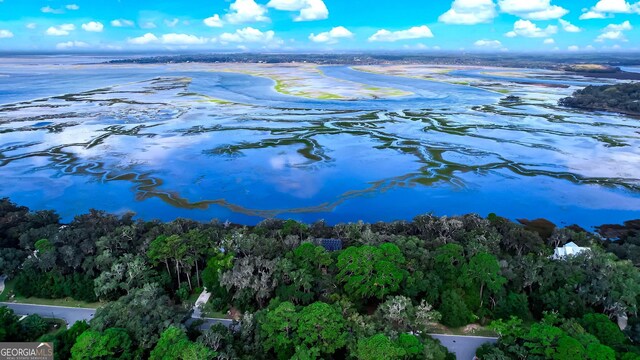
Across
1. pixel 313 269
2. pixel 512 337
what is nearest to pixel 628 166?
pixel 512 337

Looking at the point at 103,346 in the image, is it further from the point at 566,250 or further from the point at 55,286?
the point at 566,250

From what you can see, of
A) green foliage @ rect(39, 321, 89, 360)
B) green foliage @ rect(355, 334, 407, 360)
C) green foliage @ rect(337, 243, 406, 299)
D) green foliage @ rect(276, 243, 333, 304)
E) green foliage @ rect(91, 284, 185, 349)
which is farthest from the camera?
green foliage @ rect(276, 243, 333, 304)

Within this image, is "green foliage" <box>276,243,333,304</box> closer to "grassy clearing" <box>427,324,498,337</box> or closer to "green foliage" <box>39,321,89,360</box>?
"grassy clearing" <box>427,324,498,337</box>

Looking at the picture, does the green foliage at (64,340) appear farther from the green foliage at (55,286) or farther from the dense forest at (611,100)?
the dense forest at (611,100)

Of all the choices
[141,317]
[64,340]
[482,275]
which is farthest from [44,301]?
[482,275]

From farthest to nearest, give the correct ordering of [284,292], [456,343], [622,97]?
[622,97] → [284,292] → [456,343]

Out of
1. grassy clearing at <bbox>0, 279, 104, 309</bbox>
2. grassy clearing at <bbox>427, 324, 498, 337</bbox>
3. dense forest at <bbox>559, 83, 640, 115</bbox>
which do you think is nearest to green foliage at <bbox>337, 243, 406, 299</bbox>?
grassy clearing at <bbox>427, 324, 498, 337</bbox>

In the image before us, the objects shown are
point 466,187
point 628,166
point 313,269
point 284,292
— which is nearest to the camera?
point 284,292

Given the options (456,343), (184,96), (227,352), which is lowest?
(456,343)

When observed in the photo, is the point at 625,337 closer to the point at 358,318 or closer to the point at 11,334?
the point at 358,318
